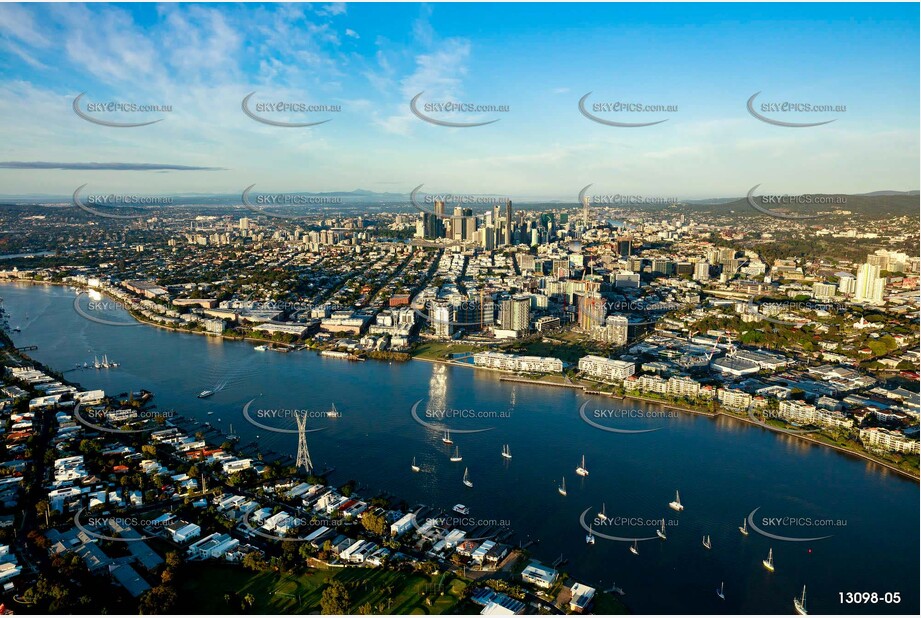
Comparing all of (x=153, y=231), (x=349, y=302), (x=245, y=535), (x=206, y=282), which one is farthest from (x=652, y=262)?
(x=153, y=231)

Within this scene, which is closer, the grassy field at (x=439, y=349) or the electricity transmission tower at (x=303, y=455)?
the electricity transmission tower at (x=303, y=455)

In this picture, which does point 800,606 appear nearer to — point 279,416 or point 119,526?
point 119,526

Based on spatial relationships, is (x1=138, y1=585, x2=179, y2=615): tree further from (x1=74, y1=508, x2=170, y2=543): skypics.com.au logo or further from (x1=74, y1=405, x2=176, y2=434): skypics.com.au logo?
(x1=74, y1=405, x2=176, y2=434): skypics.com.au logo

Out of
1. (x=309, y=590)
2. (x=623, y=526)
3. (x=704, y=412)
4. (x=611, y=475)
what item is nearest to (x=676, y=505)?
(x=623, y=526)

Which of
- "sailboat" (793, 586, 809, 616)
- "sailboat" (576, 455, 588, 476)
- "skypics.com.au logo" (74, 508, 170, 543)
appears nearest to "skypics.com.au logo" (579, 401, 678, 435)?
"sailboat" (576, 455, 588, 476)

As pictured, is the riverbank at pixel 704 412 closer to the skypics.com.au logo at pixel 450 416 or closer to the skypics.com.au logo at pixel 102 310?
the skypics.com.au logo at pixel 450 416

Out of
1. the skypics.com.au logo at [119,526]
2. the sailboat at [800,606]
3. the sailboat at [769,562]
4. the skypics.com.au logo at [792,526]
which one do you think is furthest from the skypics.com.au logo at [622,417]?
the skypics.com.au logo at [119,526]
